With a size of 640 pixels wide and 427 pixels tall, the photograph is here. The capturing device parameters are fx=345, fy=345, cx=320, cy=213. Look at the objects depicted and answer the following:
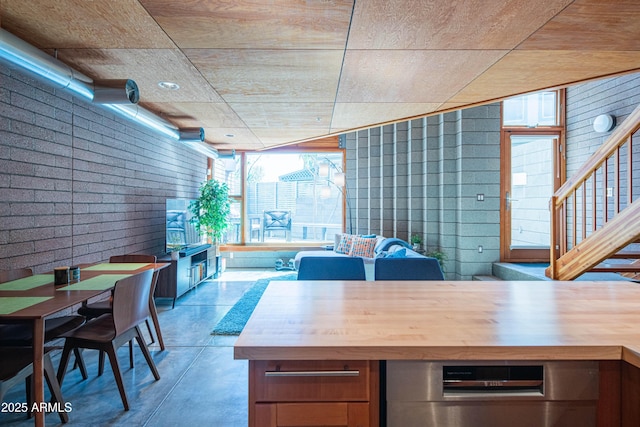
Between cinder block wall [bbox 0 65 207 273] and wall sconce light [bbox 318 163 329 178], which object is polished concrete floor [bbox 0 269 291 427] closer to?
cinder block wall [bbox 0 65 207 273]

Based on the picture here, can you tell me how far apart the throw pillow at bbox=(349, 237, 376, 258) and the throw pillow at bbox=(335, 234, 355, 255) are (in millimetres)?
148

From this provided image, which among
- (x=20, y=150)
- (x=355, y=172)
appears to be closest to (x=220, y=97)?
(x=20, y=150)

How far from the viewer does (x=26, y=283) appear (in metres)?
2.28

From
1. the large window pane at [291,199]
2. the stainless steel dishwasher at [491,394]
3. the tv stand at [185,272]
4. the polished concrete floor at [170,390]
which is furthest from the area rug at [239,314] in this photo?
the stainless steel dishwasher at [491,394]

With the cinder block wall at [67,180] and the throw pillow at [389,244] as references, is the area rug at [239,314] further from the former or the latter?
the throw pillow at [389,244]

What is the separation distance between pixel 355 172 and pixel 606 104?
13.0 ft

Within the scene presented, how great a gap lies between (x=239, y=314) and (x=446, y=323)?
126 inches

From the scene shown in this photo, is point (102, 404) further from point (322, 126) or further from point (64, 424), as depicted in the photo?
point (322, 126)

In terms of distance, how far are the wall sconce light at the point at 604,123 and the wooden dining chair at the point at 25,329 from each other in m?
6.10

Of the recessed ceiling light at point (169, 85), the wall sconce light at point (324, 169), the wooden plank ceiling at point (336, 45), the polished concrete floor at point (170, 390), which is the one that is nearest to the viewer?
the wooden plank ceiling at point (336, 45)

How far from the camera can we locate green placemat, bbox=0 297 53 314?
5.62 ft

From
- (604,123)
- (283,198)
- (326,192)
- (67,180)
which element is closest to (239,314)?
(67,180)

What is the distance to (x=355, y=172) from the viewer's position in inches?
274

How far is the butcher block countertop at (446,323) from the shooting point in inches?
38.9
